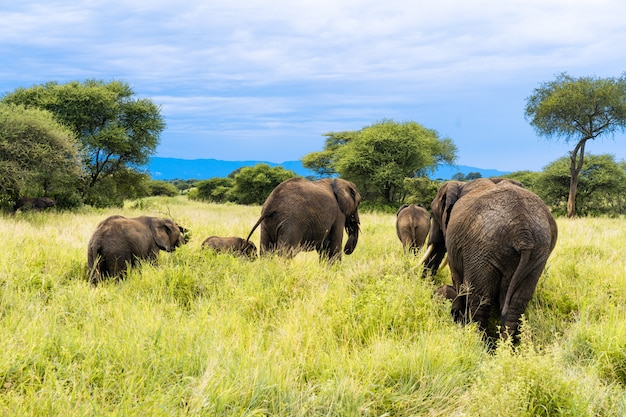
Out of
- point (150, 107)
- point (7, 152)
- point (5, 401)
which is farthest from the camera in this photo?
point (150, 107)

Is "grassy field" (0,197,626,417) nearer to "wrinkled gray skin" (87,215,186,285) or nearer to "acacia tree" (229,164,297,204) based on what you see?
"wrinkled gray skin" (87,215,186,285)

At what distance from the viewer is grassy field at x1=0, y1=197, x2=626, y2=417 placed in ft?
9.69

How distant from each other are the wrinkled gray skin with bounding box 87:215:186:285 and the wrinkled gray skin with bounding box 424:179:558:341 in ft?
15.4

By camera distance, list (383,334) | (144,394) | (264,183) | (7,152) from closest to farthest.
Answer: (144,394)
(383,334)
(7,152)
(264,183)

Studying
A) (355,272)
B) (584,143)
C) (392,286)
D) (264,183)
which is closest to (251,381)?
(392,286)

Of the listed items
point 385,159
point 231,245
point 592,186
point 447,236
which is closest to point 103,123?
point 385,159

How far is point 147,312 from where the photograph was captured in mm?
4523

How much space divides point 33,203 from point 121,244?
16.2m

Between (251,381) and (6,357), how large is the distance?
1707mm

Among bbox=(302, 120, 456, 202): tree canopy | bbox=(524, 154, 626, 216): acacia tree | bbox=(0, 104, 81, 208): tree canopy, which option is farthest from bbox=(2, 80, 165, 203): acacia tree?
bbox=(524, 154, 626, 216): acacia tree

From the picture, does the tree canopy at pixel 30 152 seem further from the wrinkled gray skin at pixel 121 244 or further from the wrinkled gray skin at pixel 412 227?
the wrinkled gray skin at pixel 412 227

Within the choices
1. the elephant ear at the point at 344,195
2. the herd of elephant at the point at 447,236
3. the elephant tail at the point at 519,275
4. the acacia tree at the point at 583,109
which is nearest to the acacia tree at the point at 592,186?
the acacia tree at the point at 583,109

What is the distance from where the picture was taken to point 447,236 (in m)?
5.45

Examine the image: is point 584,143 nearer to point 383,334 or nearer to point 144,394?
point 383,334
